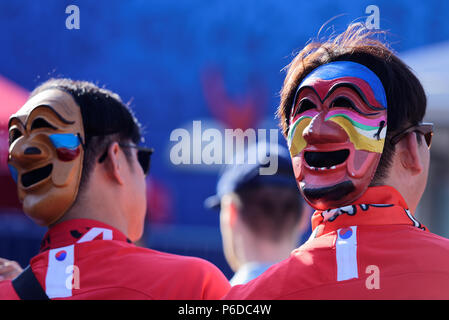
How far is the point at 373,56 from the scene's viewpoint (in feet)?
6.04

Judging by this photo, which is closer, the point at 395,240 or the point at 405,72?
the point at 395,240

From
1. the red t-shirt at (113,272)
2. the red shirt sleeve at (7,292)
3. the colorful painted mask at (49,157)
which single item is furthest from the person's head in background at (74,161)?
the red shirt sleeve at (7,292)

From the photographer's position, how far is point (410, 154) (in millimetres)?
1763

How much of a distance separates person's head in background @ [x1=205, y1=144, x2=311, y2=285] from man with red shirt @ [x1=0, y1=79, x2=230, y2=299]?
0.56 metres

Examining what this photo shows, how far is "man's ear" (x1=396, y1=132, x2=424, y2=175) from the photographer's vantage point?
175 centimetres

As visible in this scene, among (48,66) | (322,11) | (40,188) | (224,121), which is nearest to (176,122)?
(224,121)

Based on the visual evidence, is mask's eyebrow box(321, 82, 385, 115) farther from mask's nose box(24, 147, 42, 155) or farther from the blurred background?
the blurred background

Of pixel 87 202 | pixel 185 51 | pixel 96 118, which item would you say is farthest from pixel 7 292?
pixel 185 51

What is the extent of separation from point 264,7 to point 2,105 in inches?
232

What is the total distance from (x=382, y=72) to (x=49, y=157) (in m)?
1.18

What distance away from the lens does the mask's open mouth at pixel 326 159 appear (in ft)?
5.72

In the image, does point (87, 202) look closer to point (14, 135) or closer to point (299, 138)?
point (14, 135)

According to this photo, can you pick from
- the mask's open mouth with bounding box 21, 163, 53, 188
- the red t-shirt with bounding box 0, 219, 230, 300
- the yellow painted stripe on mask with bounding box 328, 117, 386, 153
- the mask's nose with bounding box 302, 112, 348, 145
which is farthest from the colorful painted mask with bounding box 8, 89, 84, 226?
the yellow painted stripe on mask with bounding box 328, 117, 386, 153

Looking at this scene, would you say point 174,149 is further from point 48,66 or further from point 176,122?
point 48,66
